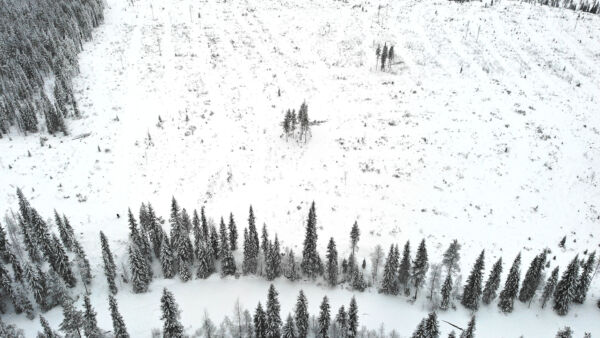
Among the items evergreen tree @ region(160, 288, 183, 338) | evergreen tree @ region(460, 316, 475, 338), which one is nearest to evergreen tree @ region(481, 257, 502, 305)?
evergreen tree @ region(460, 316, 475, 338)

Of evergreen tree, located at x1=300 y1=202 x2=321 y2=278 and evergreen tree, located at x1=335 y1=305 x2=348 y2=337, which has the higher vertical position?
evergreen tree, located at x1=300 y1=202 x2=321 y2=278

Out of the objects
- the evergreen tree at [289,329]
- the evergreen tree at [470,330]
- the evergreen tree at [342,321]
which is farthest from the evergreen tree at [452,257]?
the evergreen tree at [289,329]

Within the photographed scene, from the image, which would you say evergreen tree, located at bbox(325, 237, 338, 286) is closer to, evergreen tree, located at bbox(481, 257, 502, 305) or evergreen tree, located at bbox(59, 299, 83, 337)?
evergreen tree, located at bbox(481, 257, 502, 305)

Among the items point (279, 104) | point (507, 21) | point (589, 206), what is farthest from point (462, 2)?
point (589, 206)

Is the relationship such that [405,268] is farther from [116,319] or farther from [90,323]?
[90,323]

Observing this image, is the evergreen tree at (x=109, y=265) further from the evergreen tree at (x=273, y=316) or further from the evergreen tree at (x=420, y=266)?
the evergreen tree at (x=420, y=266)

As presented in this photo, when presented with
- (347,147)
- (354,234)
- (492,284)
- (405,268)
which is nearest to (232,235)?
(354,234)
